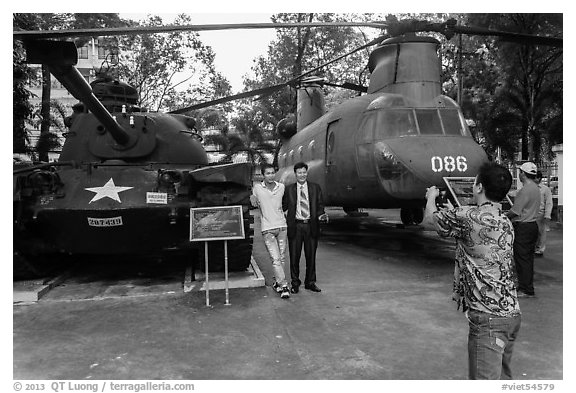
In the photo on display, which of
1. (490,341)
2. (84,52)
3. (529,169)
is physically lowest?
(490,341)

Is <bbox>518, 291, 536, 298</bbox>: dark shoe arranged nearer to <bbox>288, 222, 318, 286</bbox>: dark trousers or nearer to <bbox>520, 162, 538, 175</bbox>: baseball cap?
<bbox>520, 162, 538, 175</bbox>: baseball cap

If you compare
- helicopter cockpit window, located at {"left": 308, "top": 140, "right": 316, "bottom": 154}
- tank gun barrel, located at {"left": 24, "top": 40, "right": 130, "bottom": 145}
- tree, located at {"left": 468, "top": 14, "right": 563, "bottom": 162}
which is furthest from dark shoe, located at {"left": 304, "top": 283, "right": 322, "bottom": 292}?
tree, located at {"left": 468, "top": 14, "right": 563, "bottom": 162}

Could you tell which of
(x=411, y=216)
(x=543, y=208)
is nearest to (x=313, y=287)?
(x=543, y=208)

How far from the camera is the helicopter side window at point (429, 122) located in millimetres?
8281

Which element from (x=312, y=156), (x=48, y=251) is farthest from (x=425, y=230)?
(x=48, y=251)

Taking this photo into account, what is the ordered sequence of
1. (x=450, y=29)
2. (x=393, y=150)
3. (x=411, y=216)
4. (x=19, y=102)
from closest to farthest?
(x=450, y=29), (x=393, y=150), (x=19, y=102), (x=411, y=216)

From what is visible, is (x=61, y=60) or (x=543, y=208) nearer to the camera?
(x=61, y=60)

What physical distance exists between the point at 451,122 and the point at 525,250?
3090mm

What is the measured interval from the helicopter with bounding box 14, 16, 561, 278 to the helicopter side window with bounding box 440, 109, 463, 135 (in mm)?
33

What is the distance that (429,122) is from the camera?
8398mm

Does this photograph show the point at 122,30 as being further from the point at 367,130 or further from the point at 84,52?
the point at 84,52

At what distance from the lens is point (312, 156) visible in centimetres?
1127

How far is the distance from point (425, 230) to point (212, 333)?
366 inches

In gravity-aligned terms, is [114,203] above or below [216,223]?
above
